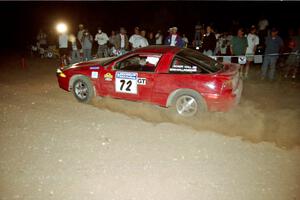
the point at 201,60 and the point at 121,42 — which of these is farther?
the point at 121,42

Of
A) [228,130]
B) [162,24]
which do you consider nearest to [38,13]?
[162,24]

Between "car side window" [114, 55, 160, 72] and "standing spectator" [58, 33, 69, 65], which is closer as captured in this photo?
"car side window" [114, 55, 160, 72]

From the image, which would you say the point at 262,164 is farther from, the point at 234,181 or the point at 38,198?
the point at 38,198

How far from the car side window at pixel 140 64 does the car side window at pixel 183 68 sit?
437mm

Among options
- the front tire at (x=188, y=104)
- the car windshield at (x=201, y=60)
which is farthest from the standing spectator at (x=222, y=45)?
the front tire at (x=188, y=104)

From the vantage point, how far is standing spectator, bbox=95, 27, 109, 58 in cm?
1386

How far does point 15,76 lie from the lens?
11742 millimetres

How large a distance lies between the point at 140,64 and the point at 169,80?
90cm

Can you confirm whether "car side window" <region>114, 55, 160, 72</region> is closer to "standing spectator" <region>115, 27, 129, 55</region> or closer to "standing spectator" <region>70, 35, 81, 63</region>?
"standing spectator" <region>115, 27, 129, 55</region>

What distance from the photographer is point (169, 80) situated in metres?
7.14

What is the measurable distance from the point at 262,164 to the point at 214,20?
78.7ft

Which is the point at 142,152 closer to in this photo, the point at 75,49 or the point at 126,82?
the point at 126,82

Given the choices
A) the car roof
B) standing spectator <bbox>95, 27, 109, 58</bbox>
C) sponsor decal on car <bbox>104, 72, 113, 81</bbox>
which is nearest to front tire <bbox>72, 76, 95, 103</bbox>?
sponsor decal on car <bbox>104, 72, 113, 81</bbox>

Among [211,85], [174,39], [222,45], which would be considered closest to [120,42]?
[174,39]
